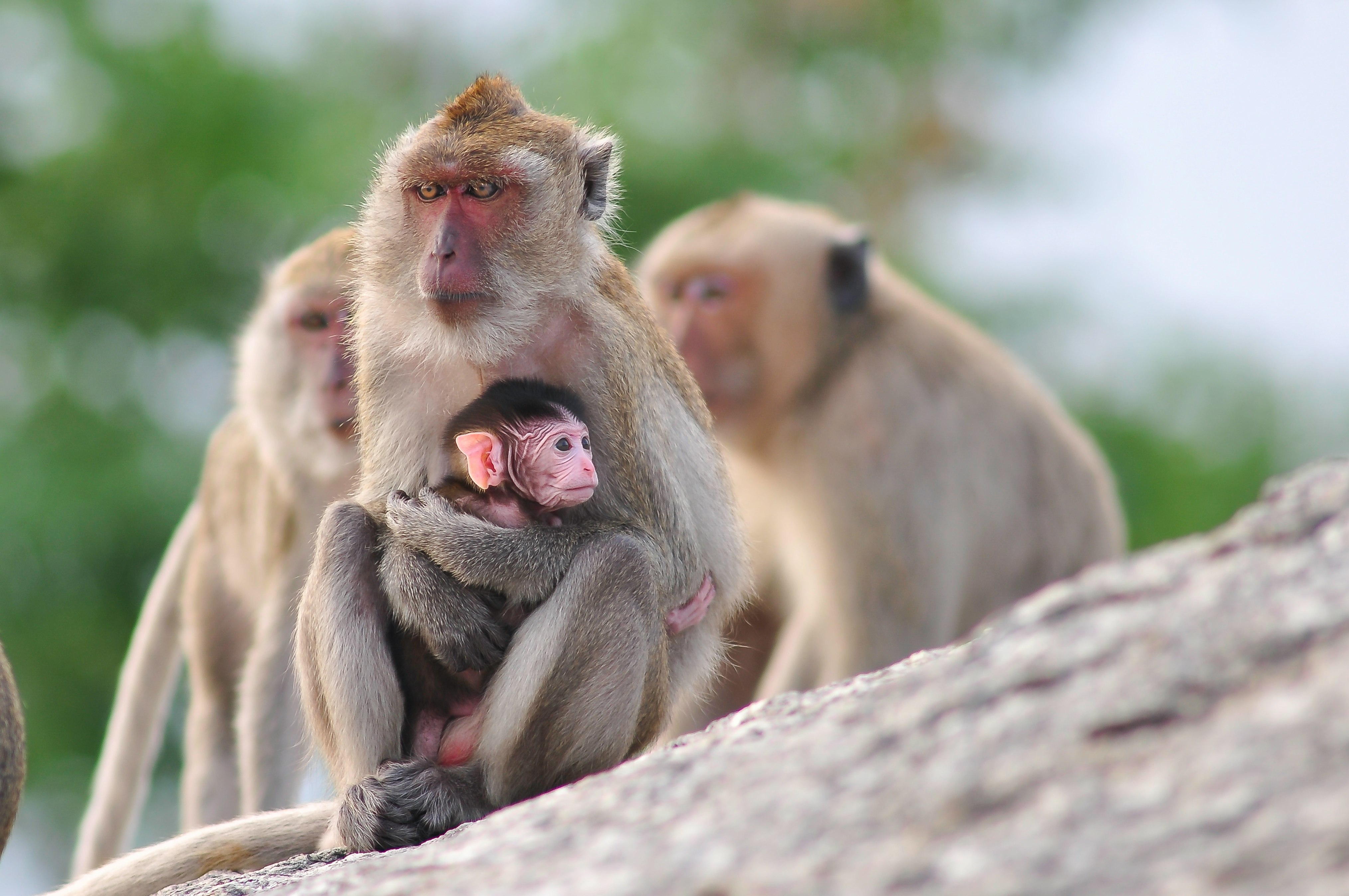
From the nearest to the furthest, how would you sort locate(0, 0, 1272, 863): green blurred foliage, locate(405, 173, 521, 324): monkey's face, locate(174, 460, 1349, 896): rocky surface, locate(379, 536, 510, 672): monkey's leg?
1. locate(174, 460, 1349, 896): rocky surface
2. locate(379, 536, 510, 672): monkey's leg
3. locate(405, 173, 521, 324): monkey's face
4. locate(0, 0, 1272, 863): green blurred foliage

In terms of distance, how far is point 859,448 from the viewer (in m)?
6.79

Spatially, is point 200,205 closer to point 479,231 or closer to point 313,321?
point 313,321

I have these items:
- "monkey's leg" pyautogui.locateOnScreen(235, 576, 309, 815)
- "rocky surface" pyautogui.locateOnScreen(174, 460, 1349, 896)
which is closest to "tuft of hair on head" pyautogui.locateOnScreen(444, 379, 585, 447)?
"rocky surface" pyautogui.locateOnScreen(174, 460, 1349, 896)

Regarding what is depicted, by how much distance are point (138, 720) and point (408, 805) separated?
296 centimetres

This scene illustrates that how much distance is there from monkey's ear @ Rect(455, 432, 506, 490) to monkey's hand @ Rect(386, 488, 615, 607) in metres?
0.10

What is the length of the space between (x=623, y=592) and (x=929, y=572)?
349 cm

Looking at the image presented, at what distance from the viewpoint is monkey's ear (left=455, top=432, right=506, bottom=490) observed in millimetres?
3525

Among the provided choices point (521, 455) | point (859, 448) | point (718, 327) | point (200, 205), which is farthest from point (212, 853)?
point (200, 205)

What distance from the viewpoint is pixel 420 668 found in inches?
141

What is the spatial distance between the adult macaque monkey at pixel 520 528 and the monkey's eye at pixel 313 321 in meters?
1.89

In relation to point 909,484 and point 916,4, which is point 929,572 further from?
point 916,4

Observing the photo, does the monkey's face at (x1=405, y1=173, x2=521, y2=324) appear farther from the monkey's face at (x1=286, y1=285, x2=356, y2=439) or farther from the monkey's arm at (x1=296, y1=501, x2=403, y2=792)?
the monkey's face at (x1=286, y1=285, x2=356, y2=439)

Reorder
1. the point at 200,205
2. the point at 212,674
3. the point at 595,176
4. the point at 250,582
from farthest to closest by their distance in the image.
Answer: the point at 200,205
the point at 212,674
the point at 250,582
the point at 595,176

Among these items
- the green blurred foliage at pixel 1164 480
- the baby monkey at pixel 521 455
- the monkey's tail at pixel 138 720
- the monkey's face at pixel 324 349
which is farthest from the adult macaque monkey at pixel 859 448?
the green blurred foliage at pixel 1164 480
